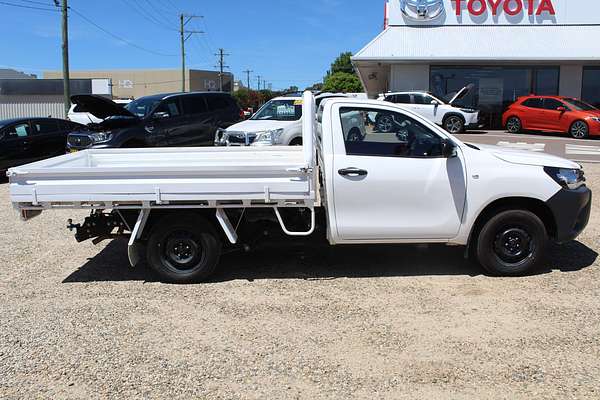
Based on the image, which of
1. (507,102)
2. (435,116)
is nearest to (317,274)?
(435,116)

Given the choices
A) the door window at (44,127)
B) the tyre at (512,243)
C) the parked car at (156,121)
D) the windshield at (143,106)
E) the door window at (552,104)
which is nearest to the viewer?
the tyre at (512,243)

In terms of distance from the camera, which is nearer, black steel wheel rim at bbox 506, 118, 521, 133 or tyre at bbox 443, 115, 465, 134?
tyre at bbox 443, 115, 465, 134

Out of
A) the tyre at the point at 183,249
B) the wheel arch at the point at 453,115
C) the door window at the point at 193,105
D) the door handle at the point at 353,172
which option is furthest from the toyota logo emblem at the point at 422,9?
the tyre at the point at 183,249

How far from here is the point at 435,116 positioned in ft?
70.9

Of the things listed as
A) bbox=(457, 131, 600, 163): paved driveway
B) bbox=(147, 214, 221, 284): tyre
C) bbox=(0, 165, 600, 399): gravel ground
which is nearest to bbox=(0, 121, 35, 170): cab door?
bbox=(0, 165, 600, 399): gravel ground

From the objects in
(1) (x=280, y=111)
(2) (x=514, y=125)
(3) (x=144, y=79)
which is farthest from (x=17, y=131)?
(3) (x=144, y=79)

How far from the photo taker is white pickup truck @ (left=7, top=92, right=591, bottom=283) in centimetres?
571

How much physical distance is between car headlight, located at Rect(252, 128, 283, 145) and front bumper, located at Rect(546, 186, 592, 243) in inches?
267

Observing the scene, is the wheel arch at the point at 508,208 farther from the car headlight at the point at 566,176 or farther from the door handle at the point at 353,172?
the door handle at the point at 353,172

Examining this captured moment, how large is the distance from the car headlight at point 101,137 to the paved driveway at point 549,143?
33.5 ft

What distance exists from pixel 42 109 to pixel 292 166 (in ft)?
178

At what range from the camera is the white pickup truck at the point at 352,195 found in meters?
5.71

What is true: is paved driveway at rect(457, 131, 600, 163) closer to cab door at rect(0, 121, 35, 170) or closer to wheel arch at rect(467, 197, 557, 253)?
wheel arch at rect(467, 197, 557, 253)

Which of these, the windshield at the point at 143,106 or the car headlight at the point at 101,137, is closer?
the car headlight at the point at 101,137
